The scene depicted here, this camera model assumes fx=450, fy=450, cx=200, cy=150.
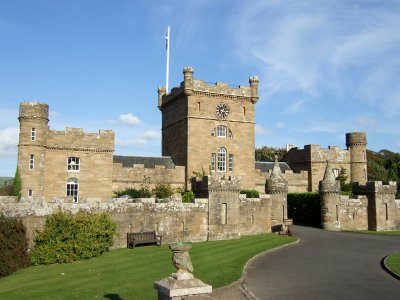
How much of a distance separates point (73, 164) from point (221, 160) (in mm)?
14408

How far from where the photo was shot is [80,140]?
133 ft

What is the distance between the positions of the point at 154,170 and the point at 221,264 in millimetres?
23524

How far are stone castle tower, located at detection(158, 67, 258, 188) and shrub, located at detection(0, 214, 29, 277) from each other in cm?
2162

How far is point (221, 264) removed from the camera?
20109 millimetres

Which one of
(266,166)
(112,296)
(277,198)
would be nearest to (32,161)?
(277,198)

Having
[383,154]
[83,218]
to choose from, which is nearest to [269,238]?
[83,218]

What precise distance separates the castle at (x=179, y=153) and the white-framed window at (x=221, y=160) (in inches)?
4.0

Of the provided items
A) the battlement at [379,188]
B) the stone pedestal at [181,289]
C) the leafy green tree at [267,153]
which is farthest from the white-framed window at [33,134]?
the leafy green tree at [267,153]

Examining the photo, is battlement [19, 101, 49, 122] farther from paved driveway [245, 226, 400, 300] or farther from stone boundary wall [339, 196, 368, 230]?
stone boundary wall [339, 196, 368, 230]

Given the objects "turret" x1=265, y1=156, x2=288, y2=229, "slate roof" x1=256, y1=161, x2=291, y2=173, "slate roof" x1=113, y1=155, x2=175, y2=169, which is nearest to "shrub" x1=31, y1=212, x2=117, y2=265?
"turret" x1=265, y1=156, x2=288, y2=229

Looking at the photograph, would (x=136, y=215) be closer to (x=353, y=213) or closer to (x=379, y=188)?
(x=353, y=213)

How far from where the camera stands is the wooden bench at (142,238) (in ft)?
86.6

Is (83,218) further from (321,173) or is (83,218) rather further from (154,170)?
(321,173)

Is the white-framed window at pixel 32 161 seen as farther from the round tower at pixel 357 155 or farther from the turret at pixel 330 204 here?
the round tower at pixel 357 155
